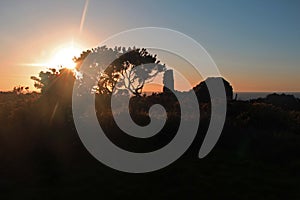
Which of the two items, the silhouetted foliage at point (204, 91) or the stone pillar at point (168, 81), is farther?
the stone pillar at point (168, 81)

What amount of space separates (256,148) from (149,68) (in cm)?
2822

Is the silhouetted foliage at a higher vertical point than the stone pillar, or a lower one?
lower

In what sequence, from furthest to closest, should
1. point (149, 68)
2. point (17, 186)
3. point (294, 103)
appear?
point (149, 68)
point (294, 103)
point (17, 186)

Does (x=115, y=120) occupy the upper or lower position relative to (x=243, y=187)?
upper

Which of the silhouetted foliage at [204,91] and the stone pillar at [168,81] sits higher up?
the stone pillar at [168,81]

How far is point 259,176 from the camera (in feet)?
33.9

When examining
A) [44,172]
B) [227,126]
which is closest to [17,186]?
[44,172]

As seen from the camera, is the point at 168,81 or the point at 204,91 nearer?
the point at 204,91

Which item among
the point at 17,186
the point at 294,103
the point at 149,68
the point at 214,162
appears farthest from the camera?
the point at 149,68

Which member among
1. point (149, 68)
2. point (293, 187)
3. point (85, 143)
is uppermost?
point (149, 68)

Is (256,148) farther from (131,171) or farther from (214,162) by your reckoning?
(131,171)

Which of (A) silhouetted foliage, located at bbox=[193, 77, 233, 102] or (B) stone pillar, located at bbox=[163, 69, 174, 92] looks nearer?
(A) silhouetted foliage, located at bbox=[193, 77, 233, 102]

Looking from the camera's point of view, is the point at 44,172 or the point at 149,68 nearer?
the point at 44,172

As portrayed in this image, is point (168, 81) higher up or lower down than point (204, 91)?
higher up
